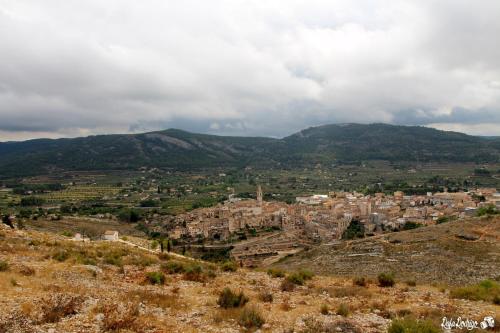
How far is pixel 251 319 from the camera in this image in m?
9.89

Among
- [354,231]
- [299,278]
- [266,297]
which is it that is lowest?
[354,231]

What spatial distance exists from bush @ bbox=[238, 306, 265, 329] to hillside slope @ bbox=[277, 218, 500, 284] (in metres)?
14.2

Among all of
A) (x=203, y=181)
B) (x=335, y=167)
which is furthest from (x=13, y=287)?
(x=335, y=167)

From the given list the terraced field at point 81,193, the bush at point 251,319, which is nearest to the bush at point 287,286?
the bush at point 251,319

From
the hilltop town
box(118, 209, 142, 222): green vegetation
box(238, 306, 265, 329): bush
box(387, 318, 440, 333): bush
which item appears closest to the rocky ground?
box(238, 306, 265, 329): bush

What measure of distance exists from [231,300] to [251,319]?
164cm

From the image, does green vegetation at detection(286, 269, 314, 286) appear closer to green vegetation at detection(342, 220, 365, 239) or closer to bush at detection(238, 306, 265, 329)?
bush at detection(238, 306, 265, 329)

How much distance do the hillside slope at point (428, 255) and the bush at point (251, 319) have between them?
1416 cm

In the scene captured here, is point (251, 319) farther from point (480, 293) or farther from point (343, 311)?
point (480, 293)

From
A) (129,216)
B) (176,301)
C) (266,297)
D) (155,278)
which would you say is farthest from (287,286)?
(129,216)

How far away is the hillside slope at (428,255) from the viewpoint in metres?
23.0

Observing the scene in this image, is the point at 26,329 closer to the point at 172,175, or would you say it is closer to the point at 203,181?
the point at 203,181

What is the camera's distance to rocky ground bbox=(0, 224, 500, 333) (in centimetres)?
946

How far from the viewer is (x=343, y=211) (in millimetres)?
76250
